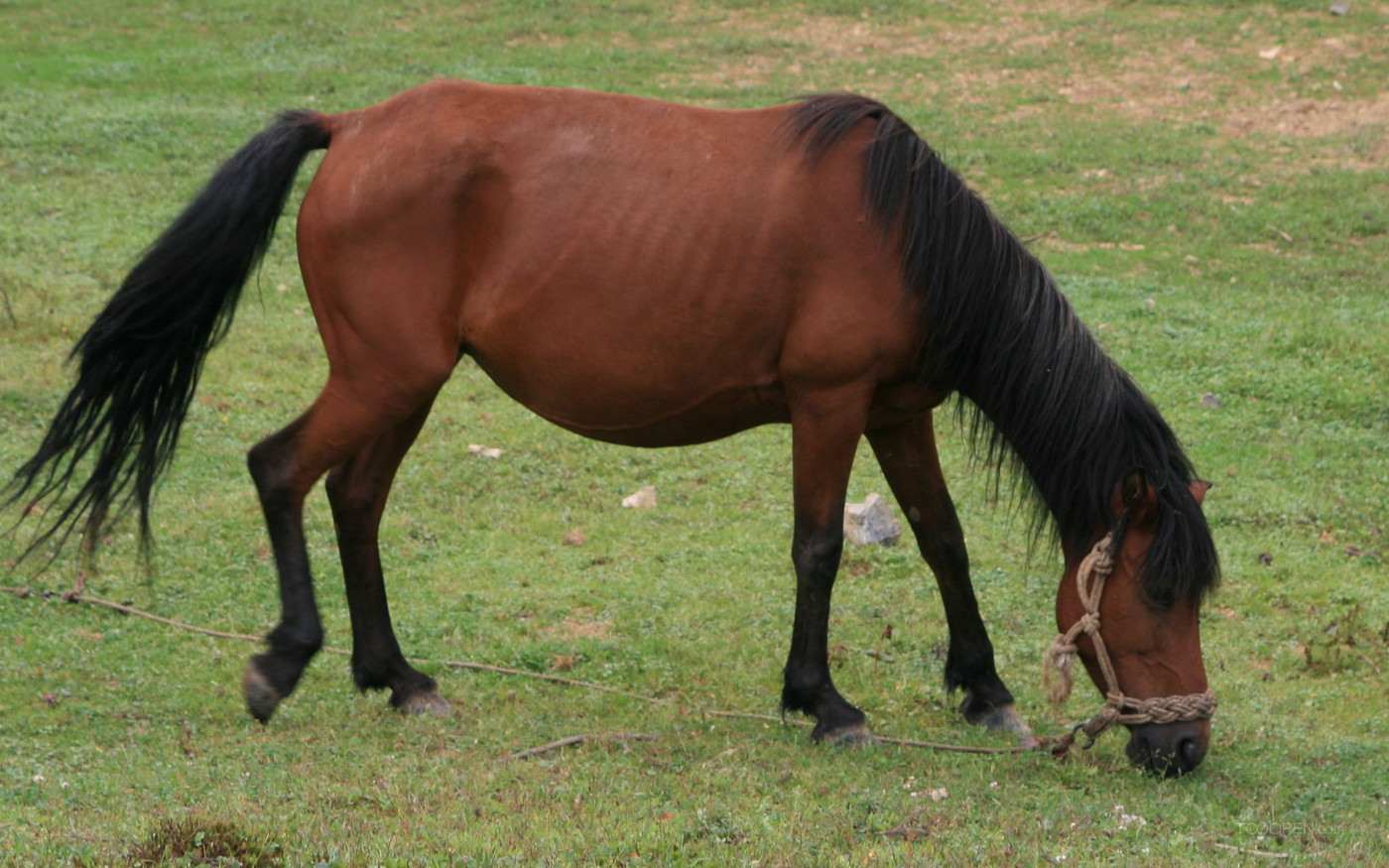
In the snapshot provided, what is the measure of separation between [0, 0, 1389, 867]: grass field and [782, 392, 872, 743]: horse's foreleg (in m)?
0.21

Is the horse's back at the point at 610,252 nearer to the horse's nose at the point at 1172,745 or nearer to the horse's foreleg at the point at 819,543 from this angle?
the horse's foreleg at the point at 819,543

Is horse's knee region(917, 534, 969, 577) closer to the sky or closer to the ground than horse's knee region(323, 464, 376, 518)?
closer to the ground

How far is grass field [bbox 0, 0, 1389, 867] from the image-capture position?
13.9 feet

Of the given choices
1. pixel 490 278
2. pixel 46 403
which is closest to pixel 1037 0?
pixel 46 403

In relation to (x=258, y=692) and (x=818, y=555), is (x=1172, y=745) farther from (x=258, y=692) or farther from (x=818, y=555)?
(x=258, y=692)

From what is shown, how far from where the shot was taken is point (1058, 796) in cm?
465

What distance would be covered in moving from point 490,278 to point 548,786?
1880 millimetres

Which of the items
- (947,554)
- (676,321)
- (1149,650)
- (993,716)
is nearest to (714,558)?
(947,554)

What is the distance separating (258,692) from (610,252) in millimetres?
2051

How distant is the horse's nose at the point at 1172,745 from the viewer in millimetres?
4836

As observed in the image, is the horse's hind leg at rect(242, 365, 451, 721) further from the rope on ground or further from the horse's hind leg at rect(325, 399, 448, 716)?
the rope on ground

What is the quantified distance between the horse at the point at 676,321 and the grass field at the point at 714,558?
580mm

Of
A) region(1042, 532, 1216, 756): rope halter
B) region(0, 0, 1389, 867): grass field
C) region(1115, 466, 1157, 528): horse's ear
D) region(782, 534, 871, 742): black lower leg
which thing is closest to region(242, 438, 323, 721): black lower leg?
region(0, 0, 1389, 867): grass field

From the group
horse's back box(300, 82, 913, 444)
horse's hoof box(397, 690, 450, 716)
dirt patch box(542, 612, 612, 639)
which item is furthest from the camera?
dirt patch box(542, 612, 612, 639)
